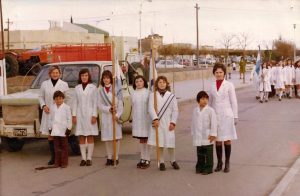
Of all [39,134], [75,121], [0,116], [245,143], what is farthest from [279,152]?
[0,116]

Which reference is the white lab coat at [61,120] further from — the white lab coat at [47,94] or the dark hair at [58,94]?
the white lab coat at [47,94]

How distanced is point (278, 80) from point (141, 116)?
51.9ft

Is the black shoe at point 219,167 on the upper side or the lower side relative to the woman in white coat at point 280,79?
lower

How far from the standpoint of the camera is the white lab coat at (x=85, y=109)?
A: 367 inches

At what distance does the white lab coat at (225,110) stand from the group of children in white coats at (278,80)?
1403 cm

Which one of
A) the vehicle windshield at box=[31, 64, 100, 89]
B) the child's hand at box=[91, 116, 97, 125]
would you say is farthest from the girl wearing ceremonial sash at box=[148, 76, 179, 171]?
the vehicle windshield at box=[31, 64, 100, 89]

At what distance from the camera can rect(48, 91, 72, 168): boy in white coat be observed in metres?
9.25

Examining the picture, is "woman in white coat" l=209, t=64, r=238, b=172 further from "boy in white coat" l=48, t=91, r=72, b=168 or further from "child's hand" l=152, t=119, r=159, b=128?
"boy in white coat" l=48, t=91, r=72, b=168

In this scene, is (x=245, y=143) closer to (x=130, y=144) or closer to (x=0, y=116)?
(x=130, y=144)

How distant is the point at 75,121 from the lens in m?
9.36

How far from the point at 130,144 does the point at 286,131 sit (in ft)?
13.4

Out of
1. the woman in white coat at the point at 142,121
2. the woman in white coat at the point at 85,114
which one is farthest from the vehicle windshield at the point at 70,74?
the woman in white coat at the point at 142,121

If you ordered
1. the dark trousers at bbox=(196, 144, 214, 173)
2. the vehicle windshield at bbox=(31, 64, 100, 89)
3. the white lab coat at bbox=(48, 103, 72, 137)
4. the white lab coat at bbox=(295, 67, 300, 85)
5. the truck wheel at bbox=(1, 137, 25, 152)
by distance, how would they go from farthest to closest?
the white lab coat at bbox=(295, 67, 300, 85)
the vehicle windshield at bbox=(31, 64, 100, 89)
the truck wheel at bbox=(1, 137, 25, 152)
the white lab coat at bbox=(48, 103, 72, 137)
the dark trousers at bbox=(196, 144, 214, 173)

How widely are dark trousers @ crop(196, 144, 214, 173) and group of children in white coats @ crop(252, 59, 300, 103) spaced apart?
14121mm
